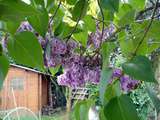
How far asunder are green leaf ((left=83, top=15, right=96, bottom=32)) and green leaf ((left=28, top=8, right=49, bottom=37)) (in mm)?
65

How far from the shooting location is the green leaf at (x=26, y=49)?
0.74ft

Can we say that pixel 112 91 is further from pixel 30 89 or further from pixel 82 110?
pixel 30 89

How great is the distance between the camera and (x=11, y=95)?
5387 mm

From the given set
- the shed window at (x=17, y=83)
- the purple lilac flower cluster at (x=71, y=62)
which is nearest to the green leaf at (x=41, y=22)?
the purple lilac flower cluster at (x=71, y=62)

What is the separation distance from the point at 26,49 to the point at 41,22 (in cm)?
4

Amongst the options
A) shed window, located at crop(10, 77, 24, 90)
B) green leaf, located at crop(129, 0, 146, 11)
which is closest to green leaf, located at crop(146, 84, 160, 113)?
green leaf, located at crop(129, 0, 146, 11)

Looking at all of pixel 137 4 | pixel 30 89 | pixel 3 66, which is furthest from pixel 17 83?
pixel 3 66

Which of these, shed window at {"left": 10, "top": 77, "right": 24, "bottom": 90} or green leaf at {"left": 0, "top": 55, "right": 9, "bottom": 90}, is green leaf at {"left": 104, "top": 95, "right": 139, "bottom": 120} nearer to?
green leaf at {"left": 0, "top": 55, "right": 9, "bottom": 90}

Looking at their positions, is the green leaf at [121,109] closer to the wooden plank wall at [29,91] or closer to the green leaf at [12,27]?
the green leaf at [12,27]

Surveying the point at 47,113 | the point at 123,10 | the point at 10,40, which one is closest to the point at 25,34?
the point at 10,40

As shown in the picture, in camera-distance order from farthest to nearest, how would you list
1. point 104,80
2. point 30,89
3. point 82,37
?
point 30,89 → point 82,37 → point 104,80

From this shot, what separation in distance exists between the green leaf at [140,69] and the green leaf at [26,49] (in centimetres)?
5

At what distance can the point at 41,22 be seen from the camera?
0.26 m

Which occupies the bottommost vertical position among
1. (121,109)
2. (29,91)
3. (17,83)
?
(121,109)
